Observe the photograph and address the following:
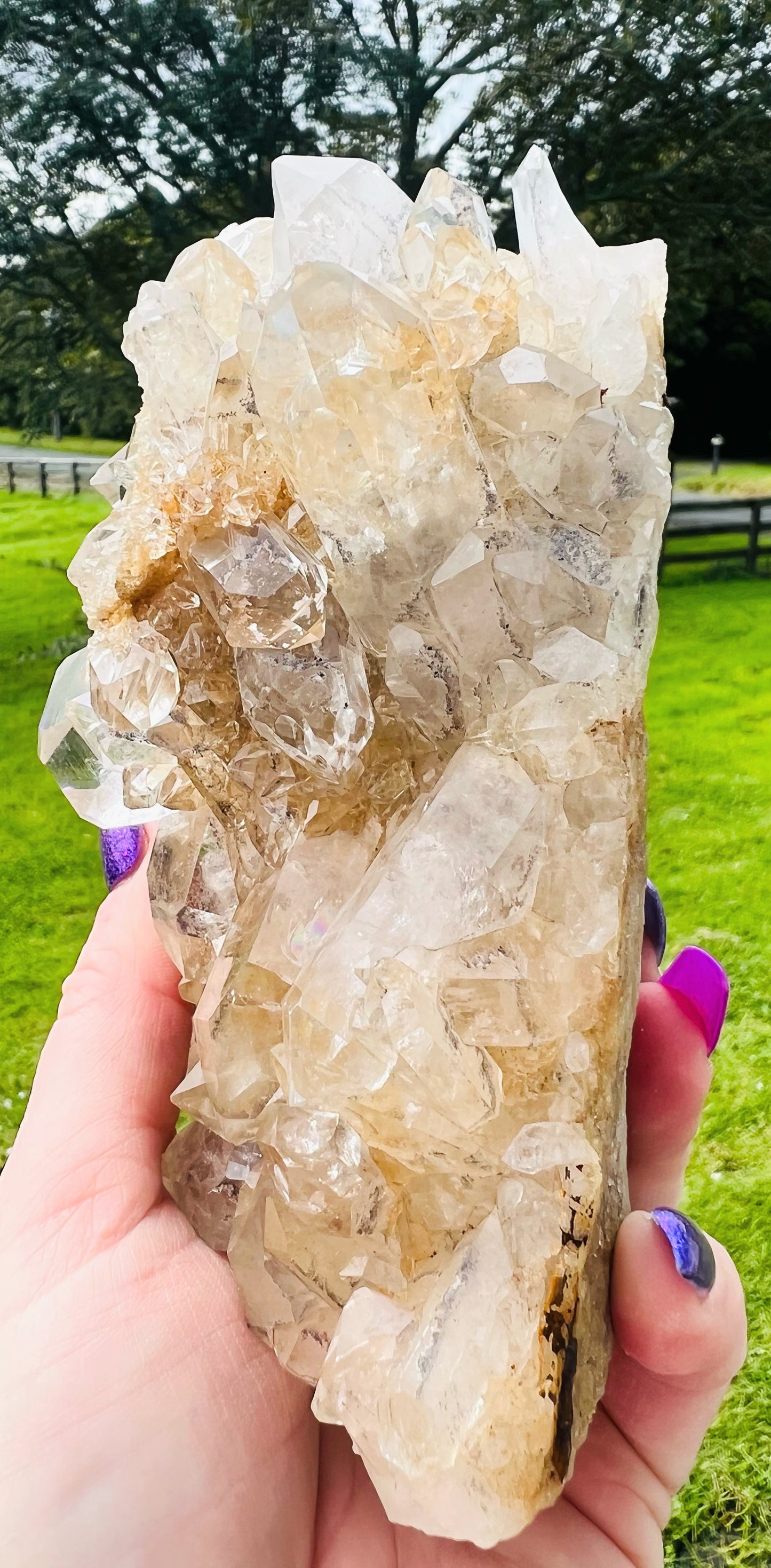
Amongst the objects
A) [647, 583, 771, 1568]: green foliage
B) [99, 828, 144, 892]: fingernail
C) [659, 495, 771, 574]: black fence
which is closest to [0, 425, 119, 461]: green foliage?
[647, 583, 771, 1568]: green foliage

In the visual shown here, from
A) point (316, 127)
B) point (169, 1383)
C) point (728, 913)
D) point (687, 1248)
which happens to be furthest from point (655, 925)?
point (316, 127)

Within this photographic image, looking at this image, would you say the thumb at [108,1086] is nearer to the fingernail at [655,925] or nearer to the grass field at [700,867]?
the fingernail at [655,925]

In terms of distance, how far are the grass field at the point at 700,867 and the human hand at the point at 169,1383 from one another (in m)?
0.92

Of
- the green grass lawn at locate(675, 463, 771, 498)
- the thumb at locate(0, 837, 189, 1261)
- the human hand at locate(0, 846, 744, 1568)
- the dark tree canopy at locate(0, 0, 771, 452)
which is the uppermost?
the dark tree canopy at locate(0, 0, 771, 452)

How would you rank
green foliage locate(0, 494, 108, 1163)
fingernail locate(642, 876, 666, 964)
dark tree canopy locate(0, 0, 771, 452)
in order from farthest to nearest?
dark tree canopy locate(0, 0, 771, 452) → green foliage locate(0, 494, 108, 1163) → fingernail locate(642, 876, 666, 964)

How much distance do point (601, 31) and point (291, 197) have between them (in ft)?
10.6

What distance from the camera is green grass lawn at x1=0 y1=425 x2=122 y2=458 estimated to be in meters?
3.41

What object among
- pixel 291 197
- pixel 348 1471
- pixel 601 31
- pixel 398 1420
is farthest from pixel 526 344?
pixel 601 31

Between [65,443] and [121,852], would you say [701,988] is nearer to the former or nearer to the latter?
[121,852]

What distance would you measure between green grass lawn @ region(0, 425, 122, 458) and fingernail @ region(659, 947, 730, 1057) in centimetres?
286

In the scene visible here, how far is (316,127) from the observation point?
10.2ft

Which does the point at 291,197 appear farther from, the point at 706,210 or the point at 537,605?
the point at 706,210

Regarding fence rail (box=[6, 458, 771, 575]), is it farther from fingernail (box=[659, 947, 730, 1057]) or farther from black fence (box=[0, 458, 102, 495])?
fingernail (box=[659, 947, 730, 1057])

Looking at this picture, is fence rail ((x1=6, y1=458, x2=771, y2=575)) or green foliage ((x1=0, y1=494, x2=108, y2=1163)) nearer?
green foliage ((x1=0, y1=494, x2=108, y2=1163))
